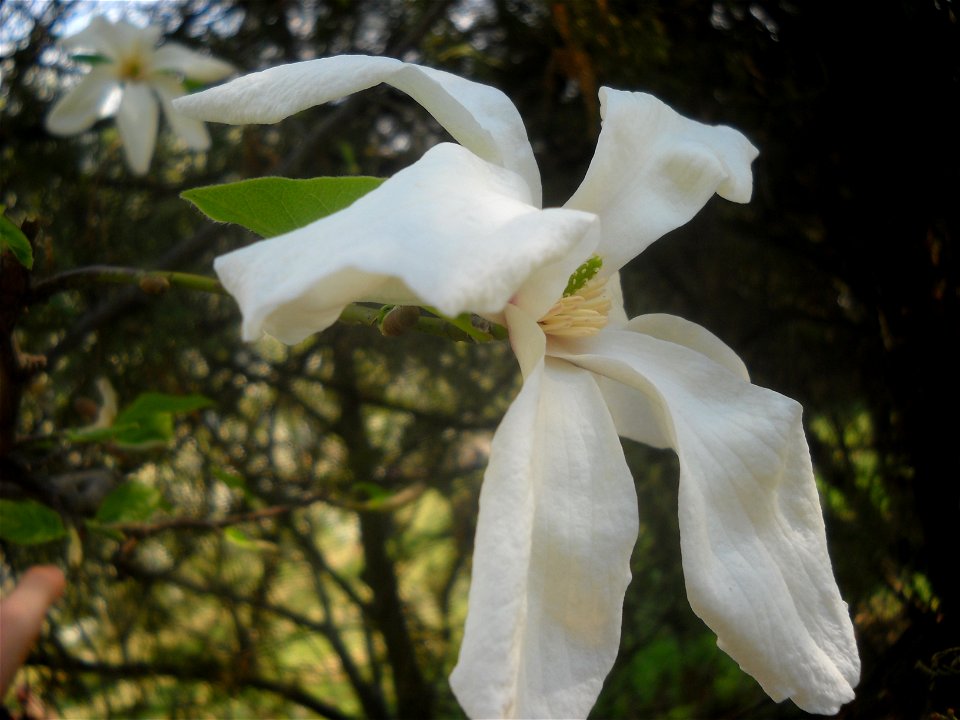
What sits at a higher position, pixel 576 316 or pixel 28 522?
pixel 576 316

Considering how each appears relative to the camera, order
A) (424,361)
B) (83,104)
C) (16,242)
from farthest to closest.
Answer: (424,361)
(83,104)
(16,242)

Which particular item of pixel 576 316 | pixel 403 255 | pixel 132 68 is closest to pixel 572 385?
pixel 576 316

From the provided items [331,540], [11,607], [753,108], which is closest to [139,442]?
[11,607]

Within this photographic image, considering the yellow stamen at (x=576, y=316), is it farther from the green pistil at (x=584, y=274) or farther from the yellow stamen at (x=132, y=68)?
the yellow stamen at (x=132, y=68)

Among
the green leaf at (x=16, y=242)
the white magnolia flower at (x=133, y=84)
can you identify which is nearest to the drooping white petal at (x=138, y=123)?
the white magnolia flower at (x=133, y=84)

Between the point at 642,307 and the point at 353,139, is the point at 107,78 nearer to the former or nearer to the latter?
the point at 353,139

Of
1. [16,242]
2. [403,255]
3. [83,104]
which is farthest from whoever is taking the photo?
[83,104]

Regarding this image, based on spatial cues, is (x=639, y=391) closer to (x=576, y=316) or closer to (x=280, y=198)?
(x=576, y=316)
